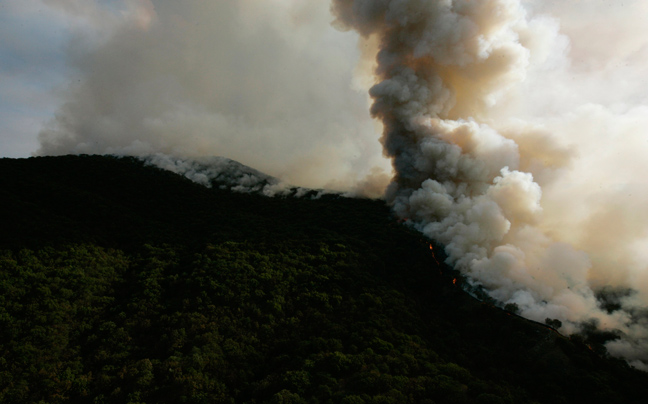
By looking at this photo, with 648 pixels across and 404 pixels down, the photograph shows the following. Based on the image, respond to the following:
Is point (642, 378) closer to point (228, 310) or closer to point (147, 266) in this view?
point (228, 310)

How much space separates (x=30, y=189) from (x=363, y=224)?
54.4m

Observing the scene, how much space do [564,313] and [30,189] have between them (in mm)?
73451

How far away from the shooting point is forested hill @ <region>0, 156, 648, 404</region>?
24.8 meters

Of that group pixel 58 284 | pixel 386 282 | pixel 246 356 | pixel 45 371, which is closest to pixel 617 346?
pixel 386 282

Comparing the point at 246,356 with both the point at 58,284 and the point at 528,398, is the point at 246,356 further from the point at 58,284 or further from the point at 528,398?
the point at 528,398

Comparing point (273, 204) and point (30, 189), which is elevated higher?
point (273, 204)

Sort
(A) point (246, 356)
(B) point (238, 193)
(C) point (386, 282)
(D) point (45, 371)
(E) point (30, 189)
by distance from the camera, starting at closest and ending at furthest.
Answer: (D) point (45, 371) → (A) point (246, 356) → (C) point (386, 282) → (E) point (30, 189) → (B) point (238, 193)

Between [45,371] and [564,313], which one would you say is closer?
[45,371]

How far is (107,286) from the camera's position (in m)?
35.7

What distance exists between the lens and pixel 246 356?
2914 cm

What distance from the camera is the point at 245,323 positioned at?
33.0 metres

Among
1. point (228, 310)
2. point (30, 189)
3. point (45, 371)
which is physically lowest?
point (45, 371)

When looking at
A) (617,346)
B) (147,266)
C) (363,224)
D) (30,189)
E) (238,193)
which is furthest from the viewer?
(238,193)

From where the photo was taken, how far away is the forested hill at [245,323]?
24.8 meters
